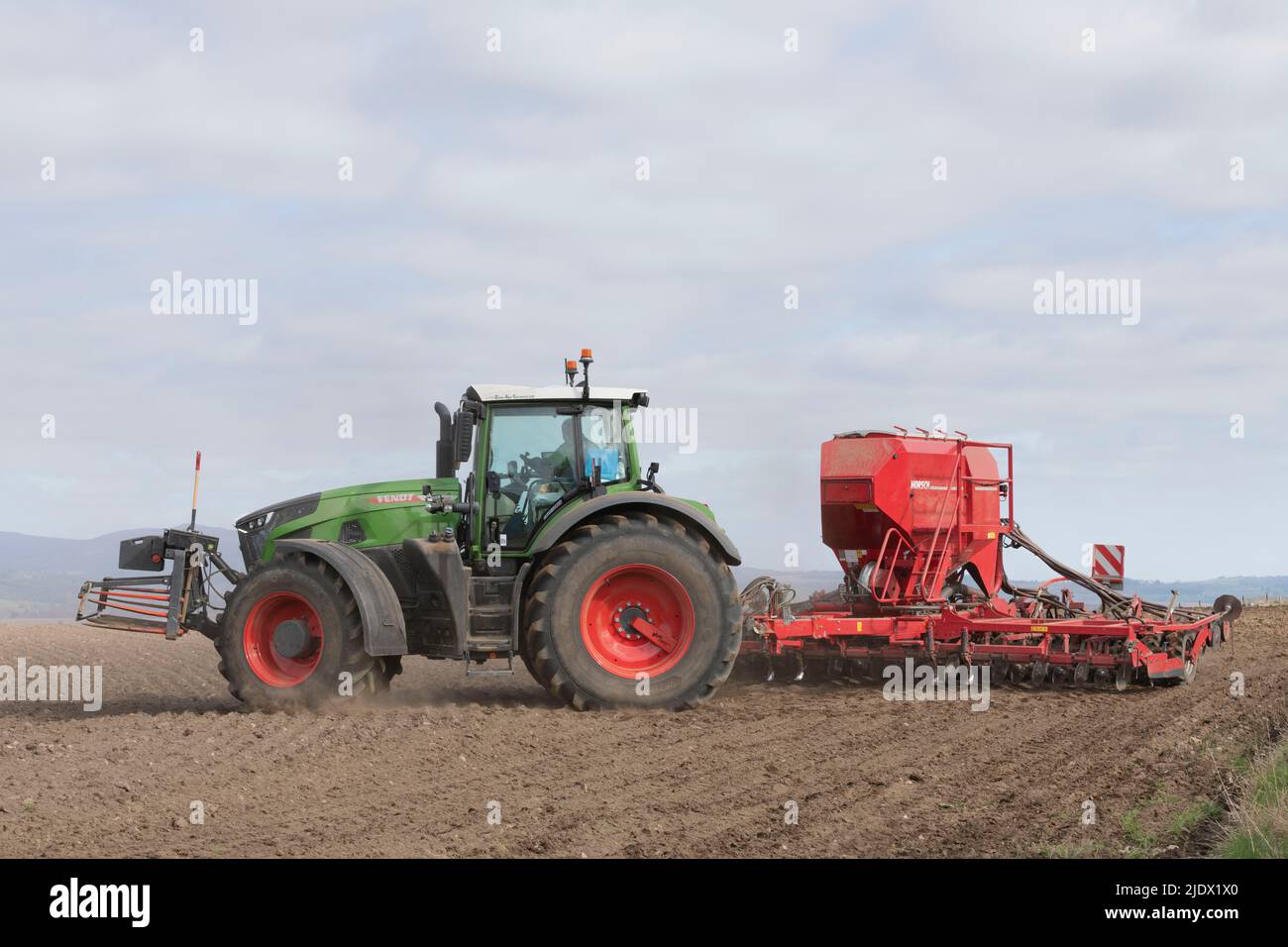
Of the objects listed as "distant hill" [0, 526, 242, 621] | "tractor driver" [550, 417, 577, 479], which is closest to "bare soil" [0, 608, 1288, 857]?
"tractor driver" [550, 417, 577, 479]

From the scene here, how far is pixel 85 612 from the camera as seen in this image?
35.0 ft

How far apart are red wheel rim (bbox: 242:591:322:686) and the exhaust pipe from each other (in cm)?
166

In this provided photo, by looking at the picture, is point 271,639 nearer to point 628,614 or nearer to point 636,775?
point 628,614

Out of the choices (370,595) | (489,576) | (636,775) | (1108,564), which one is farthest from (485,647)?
(1108,564)

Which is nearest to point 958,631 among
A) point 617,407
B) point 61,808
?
point 617,407

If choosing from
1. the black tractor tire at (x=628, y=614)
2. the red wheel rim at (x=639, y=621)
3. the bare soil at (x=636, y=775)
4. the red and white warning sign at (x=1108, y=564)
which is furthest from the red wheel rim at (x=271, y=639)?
the red and white warning sign at (x=1108, y=564)

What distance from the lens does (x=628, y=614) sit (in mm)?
10484

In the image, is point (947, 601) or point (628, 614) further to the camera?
point (947, 601)

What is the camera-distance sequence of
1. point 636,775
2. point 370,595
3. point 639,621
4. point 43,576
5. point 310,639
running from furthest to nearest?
1. point 43,576
2. point 639,621
3. point 310,639
4. point 370,595
5. point 636,775

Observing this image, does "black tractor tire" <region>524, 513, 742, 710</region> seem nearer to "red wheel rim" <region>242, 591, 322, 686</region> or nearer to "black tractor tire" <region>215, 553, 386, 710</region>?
"black tractor tire" <region>215, 553, 386, 710</region>

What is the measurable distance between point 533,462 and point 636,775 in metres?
A: 3.49

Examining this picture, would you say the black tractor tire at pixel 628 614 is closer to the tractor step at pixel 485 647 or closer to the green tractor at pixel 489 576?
the green tractor at pixel 489 576

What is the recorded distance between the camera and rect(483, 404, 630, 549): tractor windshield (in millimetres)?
10570

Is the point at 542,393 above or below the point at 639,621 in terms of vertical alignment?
above
